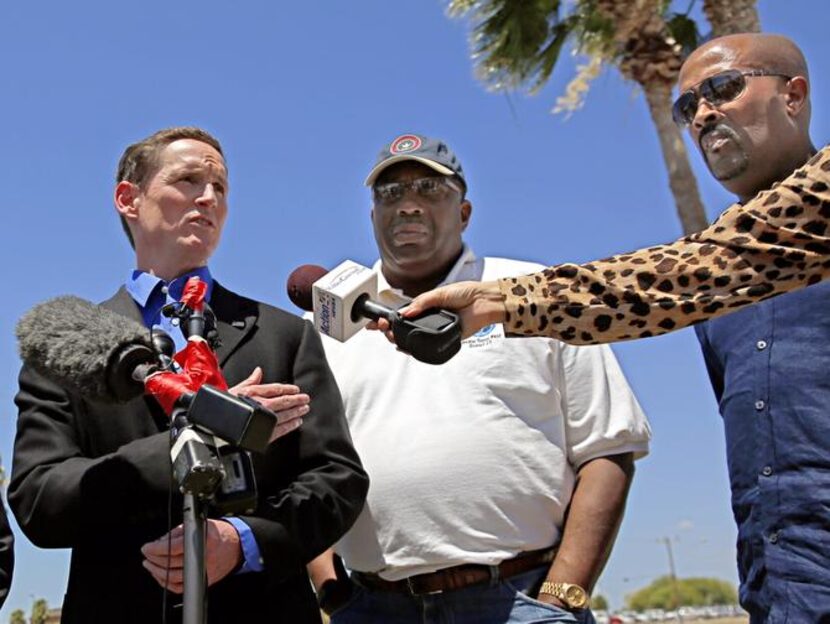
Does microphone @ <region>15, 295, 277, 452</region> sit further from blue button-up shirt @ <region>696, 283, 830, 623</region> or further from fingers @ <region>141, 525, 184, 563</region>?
blue button-up shirt @ <region>696, 283, 830, 623</region>

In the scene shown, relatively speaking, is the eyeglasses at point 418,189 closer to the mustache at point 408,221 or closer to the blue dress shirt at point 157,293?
the mustache at point 408,221

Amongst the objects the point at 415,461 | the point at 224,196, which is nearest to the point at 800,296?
the point at 415,461

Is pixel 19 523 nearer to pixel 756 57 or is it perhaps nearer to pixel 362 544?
pixel 362 544

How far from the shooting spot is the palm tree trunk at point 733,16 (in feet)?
47.5

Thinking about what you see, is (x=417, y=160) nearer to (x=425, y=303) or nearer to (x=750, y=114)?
(x=750, y=114)

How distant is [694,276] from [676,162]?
13.3 metres

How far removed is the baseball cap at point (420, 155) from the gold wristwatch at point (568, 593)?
1710 mm

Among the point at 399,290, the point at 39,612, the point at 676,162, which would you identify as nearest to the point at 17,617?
the point at 39,612

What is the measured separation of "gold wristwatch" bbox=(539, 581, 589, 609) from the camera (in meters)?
4.12

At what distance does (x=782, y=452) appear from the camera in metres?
3.70

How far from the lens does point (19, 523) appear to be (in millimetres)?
3656

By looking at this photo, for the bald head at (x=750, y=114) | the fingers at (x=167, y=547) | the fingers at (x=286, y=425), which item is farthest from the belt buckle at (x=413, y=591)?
the bald head at (x=750, y=114)

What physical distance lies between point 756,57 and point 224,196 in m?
1.95

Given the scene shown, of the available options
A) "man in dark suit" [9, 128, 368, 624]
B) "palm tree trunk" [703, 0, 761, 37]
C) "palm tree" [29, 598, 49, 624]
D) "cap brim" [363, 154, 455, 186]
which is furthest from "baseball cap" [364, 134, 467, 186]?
"palm tree trunk" [703, 0, 761, 37]
